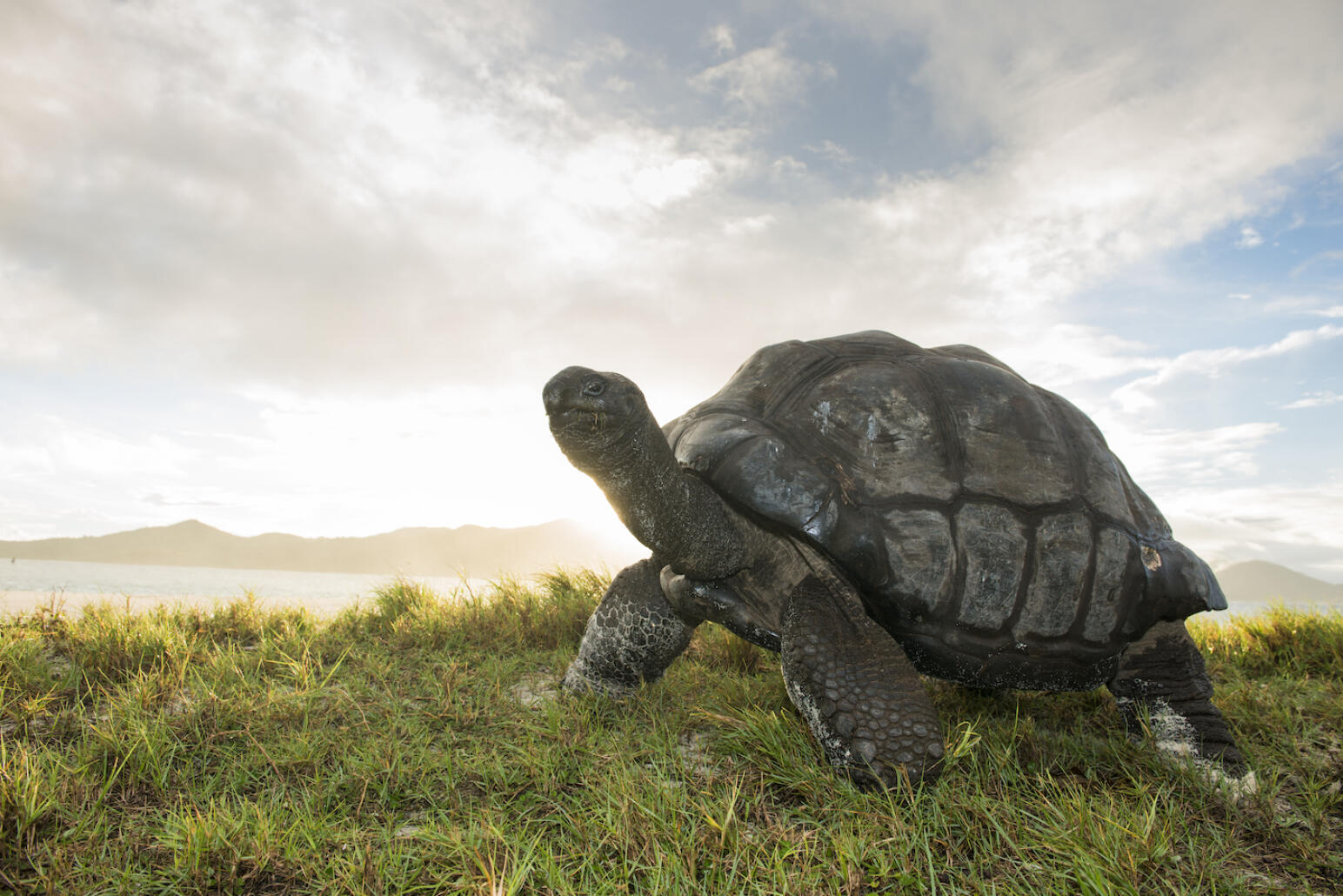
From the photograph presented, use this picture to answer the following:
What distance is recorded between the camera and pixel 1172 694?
367 centimetres

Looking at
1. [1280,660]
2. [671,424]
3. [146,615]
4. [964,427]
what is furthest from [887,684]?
[146,615]

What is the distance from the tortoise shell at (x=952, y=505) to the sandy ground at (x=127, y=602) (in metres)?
4.20

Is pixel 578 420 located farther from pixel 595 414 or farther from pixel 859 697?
pixel 859 697

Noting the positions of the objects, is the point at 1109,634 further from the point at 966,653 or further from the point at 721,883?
the point at 721,883

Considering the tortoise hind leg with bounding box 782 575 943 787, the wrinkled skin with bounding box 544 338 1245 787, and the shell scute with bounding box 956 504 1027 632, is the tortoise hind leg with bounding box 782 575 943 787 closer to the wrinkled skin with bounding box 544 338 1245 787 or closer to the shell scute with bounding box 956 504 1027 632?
the wrinkled skin with bounding box 544 338 1245 787

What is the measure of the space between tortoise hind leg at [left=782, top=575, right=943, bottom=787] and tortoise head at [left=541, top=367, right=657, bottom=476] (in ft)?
3.71

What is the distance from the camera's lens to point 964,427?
3461mm

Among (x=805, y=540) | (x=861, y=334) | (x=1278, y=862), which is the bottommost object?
(x=1278, y=862)

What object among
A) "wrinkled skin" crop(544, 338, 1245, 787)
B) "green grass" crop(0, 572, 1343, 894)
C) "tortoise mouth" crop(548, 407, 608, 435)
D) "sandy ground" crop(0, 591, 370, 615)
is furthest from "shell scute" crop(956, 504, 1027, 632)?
"sandy ground" crop(0, 591, 370, 615)

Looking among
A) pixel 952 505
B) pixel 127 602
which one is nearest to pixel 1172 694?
pixel 952 505

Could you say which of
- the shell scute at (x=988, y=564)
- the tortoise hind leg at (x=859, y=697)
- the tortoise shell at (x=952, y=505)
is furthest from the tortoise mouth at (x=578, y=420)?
the shell scute at (x=988, y=564)

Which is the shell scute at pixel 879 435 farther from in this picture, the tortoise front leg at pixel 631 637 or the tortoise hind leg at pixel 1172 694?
the tortoise hind leg at pixel 1172 694

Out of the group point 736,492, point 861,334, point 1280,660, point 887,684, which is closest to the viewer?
point 887,684

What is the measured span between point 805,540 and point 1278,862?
214cm
